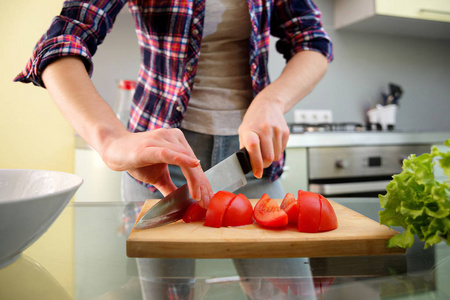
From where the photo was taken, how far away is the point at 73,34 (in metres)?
0.74

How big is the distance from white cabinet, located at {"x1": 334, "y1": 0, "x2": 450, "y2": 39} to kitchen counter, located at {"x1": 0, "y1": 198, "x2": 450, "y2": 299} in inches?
83.0

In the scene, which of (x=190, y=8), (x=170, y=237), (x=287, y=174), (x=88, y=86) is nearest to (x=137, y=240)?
(x=170, y=237)

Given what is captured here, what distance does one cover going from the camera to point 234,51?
1.00 m

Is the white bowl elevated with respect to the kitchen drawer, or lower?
lower

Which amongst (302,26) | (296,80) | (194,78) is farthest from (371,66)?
(194,78)

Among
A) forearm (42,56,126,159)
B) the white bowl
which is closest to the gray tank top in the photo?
forearm (42,56,126,159)

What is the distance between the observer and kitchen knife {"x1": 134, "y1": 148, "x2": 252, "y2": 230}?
2.13 feet

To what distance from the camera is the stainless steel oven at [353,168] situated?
193 centimetres

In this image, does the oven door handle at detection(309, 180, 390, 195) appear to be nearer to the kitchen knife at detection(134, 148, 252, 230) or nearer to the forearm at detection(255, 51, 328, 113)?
the forearm at detection(255, 51, 328, 113)

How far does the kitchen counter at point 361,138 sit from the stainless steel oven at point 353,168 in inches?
1.1

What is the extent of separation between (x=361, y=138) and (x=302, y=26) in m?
1.15

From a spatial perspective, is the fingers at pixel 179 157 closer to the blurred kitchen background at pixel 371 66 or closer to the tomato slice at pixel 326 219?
the tomato slice at pixel 326 219

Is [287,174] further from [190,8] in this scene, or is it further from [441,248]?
[441,248]

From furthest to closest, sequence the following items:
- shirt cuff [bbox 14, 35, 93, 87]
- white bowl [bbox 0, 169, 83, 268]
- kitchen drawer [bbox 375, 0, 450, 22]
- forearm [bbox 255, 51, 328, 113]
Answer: kitchen drawer [bbox 375, 0, 450, 22] < forearm [bbox 255, 51, 328, 113] < shirt cuff [bbox 14, 35, 93, 87] < white bowl [bbox 0, 169, 83, 268]
